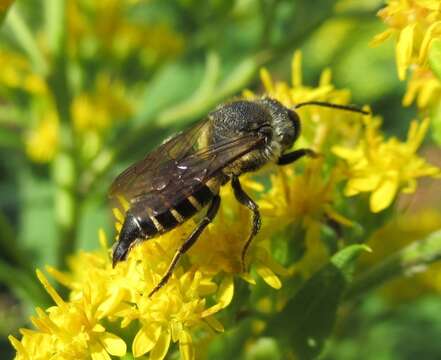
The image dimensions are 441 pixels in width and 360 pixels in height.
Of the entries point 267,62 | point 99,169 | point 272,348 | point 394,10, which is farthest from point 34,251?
point 394,10

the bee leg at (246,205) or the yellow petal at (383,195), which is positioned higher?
the bee leg at (246,205)

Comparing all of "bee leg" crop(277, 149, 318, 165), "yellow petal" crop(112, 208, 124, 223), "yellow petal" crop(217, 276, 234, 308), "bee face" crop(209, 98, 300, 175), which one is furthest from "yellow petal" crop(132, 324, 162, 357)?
"bee leg" crop(277, 149, 318, 165)

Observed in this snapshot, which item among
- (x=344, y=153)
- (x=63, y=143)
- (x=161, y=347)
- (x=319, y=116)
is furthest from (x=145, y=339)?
(x=63, y=143)

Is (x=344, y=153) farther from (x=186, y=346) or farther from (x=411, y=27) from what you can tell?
(x=186, y=346)

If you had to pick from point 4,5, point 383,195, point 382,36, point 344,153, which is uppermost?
point 4,5

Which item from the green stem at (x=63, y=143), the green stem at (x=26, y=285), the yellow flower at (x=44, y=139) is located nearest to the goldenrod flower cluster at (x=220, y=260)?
the green stem at (x=26, y=285)

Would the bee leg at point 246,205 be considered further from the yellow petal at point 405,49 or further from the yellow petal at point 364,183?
the yellow petal at point 405,49

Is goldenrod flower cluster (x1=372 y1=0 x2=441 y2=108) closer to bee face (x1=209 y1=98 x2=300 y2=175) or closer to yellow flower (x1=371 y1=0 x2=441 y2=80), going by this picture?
yellow flower (x1=371 y1=0 x2=441 y2=80)
